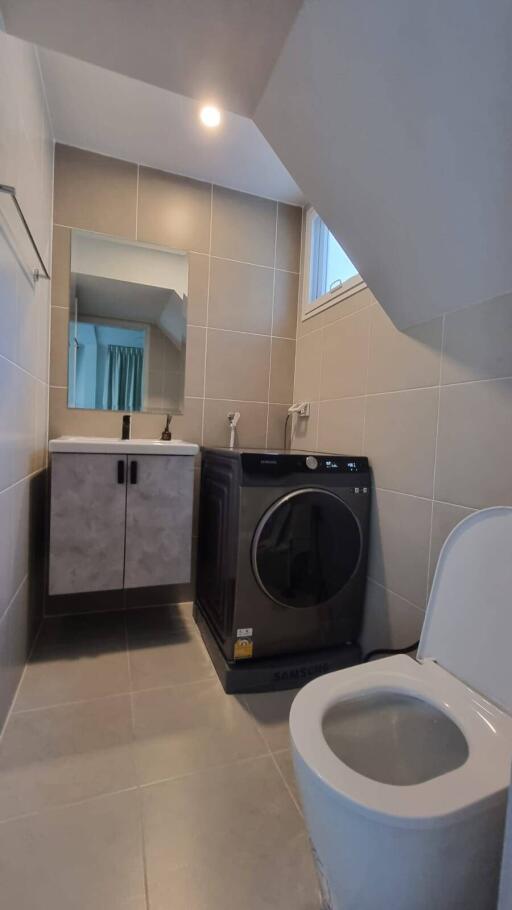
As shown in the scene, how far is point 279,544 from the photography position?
145cm

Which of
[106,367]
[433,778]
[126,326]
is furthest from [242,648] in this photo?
[126,326]

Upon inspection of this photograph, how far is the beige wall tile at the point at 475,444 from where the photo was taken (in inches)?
42.5

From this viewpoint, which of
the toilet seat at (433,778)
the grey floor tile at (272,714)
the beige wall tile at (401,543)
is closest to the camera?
the toilet seat at (433,778)

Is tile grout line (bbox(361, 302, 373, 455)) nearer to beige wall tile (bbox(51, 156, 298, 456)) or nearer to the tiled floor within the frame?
beige wall tile (bbox(51, 156, 298, 456))

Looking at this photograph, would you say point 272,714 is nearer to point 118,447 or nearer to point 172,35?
point 118,447

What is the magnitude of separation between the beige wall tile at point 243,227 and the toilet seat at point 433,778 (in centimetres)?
210

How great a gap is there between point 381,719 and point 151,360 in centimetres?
183

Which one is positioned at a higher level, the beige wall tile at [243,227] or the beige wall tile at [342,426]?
the beige wall tile at [243,227]

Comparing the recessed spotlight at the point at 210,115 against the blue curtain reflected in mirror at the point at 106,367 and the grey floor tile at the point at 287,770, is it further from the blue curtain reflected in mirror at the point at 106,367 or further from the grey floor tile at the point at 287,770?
the grey floor tile at the point at 287,770

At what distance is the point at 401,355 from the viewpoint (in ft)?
4.75

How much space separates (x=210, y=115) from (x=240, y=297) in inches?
31.2

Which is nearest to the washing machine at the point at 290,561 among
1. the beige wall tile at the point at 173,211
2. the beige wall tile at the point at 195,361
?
the beige wall tile at the point at 195,361

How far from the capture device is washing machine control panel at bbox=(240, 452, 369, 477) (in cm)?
142

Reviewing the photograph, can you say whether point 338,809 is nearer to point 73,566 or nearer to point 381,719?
point 381,719
